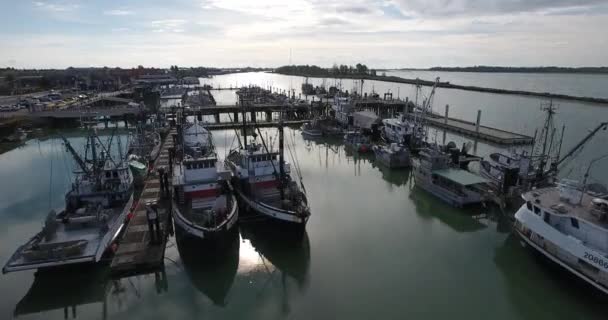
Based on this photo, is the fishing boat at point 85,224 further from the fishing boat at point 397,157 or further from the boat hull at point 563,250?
the fishing boat at point 397,157

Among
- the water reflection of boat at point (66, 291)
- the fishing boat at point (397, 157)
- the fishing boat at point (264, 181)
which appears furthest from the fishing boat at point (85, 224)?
the fishing boat at point (397, 157)

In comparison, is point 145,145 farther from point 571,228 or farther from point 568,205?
point 571,228

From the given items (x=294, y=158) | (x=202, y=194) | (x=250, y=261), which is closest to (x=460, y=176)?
(x=250, y=261)

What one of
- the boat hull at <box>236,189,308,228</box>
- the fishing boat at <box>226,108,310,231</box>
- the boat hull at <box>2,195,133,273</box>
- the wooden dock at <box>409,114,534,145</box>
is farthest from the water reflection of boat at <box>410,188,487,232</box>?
the wooden dock at <box>409,114,534,145</box>

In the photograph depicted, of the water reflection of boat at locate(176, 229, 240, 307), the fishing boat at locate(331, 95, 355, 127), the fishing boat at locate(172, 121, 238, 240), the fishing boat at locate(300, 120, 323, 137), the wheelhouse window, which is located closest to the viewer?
the wheelhouse window

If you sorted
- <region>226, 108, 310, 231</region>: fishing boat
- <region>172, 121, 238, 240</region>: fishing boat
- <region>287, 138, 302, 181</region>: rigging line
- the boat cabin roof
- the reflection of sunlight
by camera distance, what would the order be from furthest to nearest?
1. <region>287, 138, 302, 181</region>: rigging line
2. the boat cabin roof
3. <region>226, 108, 310, 231</region>: fishing boat
4. <region>172, 121, 238, 240</region>: fishing boat
5. the reflection of sunlight

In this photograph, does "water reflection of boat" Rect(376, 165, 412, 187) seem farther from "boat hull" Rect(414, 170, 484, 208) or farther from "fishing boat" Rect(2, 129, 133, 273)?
"fishing boat" Rect(2, 129, 133, 273)
